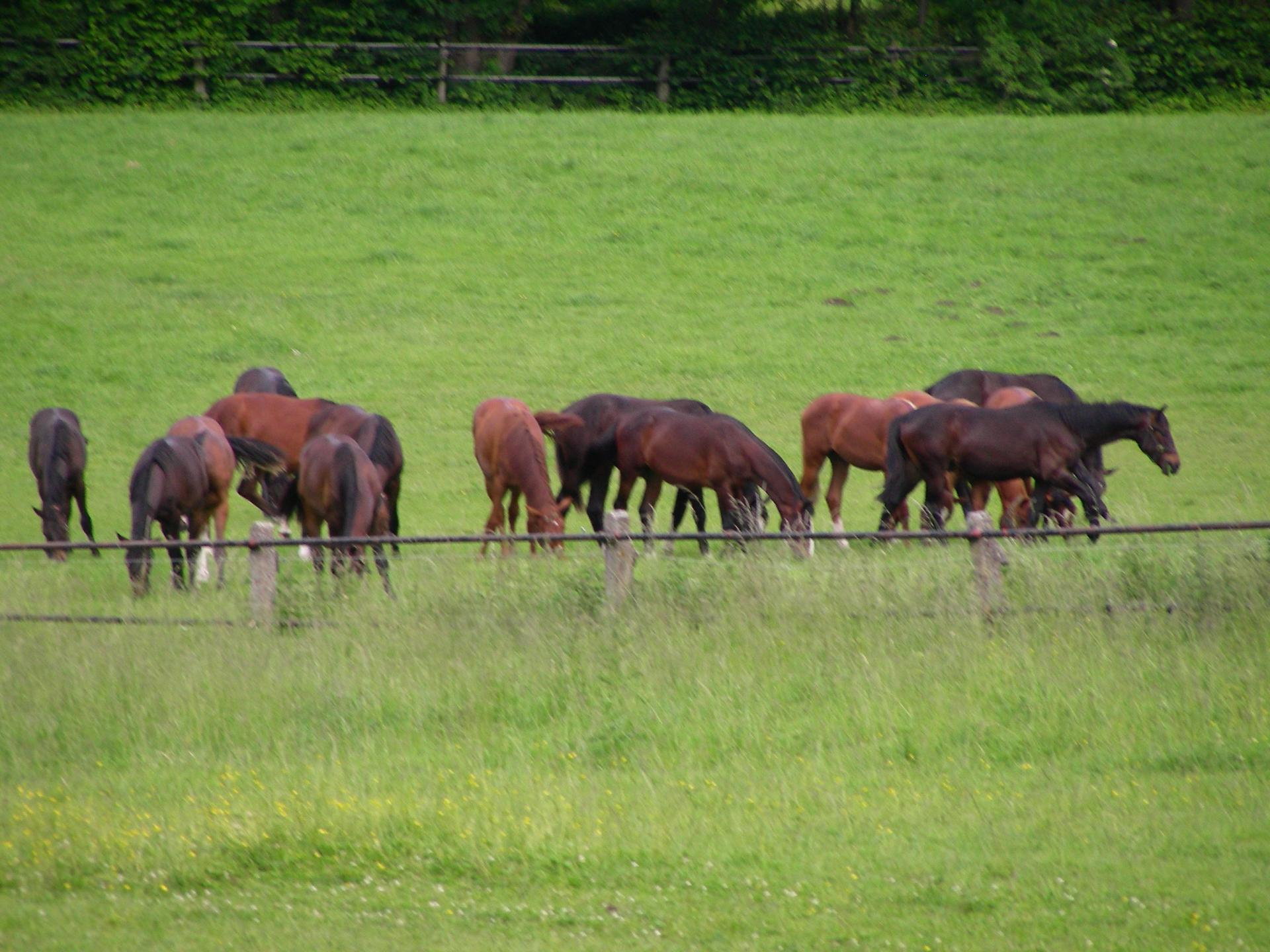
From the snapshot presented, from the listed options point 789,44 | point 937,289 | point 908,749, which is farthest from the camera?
point 789,44

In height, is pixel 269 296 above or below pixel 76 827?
above

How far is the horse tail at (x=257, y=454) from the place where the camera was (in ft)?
39.9

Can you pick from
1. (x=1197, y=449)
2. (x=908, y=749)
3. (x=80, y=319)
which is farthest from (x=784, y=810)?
(x=80, y=319)

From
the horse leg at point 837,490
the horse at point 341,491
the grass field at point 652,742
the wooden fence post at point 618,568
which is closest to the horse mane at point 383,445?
the horse at point 341,491

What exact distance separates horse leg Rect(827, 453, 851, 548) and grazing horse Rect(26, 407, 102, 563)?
6758 mm

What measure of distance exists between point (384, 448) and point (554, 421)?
1.60 m

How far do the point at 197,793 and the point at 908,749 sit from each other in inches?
142

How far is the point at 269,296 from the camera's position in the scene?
73.7 feet

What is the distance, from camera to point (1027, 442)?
12125 millimetres

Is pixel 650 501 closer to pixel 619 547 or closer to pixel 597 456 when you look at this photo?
pixel 597 456

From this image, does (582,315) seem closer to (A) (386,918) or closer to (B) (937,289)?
(B) (937,289)

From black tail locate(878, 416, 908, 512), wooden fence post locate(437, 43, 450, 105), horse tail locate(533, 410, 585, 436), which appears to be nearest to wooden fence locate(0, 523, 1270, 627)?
black tail locate(878, 416, 908, 512)

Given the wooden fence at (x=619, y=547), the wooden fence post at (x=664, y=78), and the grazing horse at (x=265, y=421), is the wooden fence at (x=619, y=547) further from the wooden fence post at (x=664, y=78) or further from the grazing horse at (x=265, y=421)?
the wooden fence post at (x=664, y=78)

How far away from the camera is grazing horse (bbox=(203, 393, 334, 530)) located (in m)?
13.4
